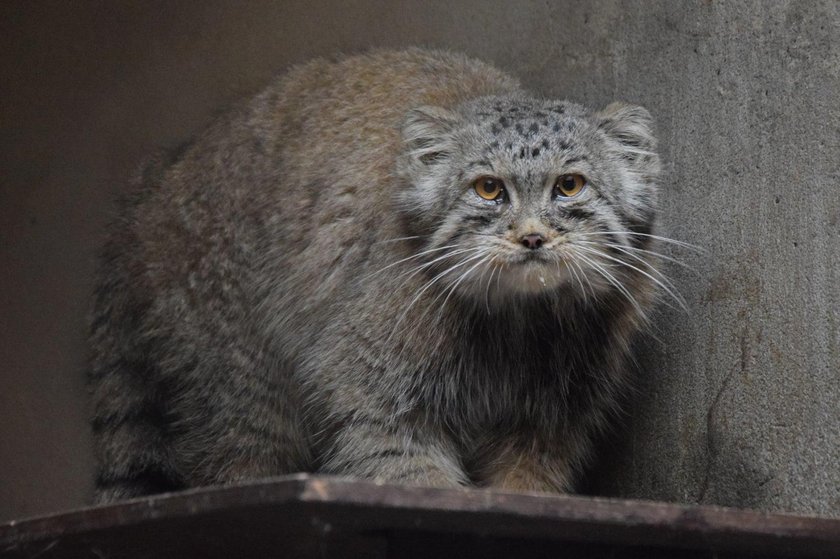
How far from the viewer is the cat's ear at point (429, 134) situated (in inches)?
149

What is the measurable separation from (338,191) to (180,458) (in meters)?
1.10

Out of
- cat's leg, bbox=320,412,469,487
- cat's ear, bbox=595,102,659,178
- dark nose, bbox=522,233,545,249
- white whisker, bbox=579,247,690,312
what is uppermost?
cat's ear, bbox=595,102,659,178

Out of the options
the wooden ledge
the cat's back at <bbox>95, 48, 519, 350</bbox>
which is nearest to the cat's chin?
the cat's back at <bbox>95, 48, 519, 350</bbox>

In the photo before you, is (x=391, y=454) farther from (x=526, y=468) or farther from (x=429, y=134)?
(x=429, y=134)

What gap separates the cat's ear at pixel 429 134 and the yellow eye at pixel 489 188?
0.73ft

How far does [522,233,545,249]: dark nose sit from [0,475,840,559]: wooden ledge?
95 centimetres

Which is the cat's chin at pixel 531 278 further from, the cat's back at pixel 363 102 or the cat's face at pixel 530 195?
the cat's back at pixel 363 102

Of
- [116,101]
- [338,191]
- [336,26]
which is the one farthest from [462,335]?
[116,101]

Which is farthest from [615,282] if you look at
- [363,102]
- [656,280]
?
[363,102]

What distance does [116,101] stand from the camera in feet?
16.6

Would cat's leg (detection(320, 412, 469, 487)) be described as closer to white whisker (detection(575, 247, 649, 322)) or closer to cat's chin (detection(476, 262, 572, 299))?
cat's chin (detection(476, 262, 572, 299))

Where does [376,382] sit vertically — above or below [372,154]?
below

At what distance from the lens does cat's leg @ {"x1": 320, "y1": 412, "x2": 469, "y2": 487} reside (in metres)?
3.56

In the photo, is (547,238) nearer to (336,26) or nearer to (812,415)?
(812,415)
